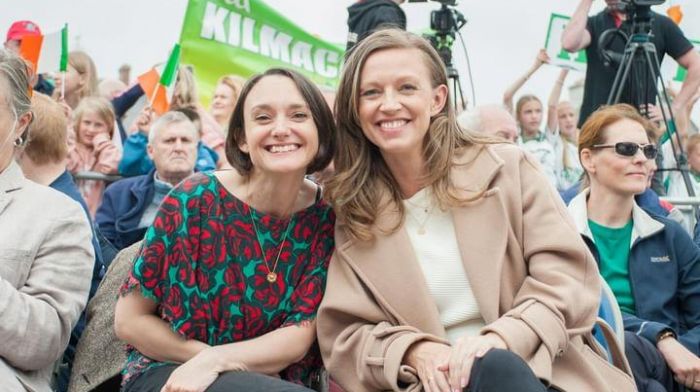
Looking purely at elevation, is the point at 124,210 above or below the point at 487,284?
below

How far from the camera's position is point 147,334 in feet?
9.95

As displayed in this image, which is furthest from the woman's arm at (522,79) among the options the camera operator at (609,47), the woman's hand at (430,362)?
the woman's hand at (430,362)

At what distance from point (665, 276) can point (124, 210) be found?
2.76m

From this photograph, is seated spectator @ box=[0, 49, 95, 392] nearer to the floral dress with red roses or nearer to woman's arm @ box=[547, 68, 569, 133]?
the floral dress with red roses

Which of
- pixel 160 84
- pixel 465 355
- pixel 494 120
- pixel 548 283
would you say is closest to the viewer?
pixel 465 355

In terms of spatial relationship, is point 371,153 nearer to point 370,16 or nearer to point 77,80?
point 370,16

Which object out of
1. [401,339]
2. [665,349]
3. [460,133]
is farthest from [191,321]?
[665,349]

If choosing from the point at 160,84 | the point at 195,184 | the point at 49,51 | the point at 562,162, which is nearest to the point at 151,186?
the point at 160,84

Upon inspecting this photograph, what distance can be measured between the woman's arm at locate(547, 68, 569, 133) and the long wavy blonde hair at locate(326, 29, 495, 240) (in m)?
5.41

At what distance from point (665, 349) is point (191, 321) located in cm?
184

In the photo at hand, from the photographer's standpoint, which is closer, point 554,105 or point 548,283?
point 548,283

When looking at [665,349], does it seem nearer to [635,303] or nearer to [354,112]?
[635,303]

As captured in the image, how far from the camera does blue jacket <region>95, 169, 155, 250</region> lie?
16.6 feet

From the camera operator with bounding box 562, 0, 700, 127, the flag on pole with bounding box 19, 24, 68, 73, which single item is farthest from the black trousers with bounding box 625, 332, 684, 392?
the flag on pole with bounding box 19, 24, 68, 73
